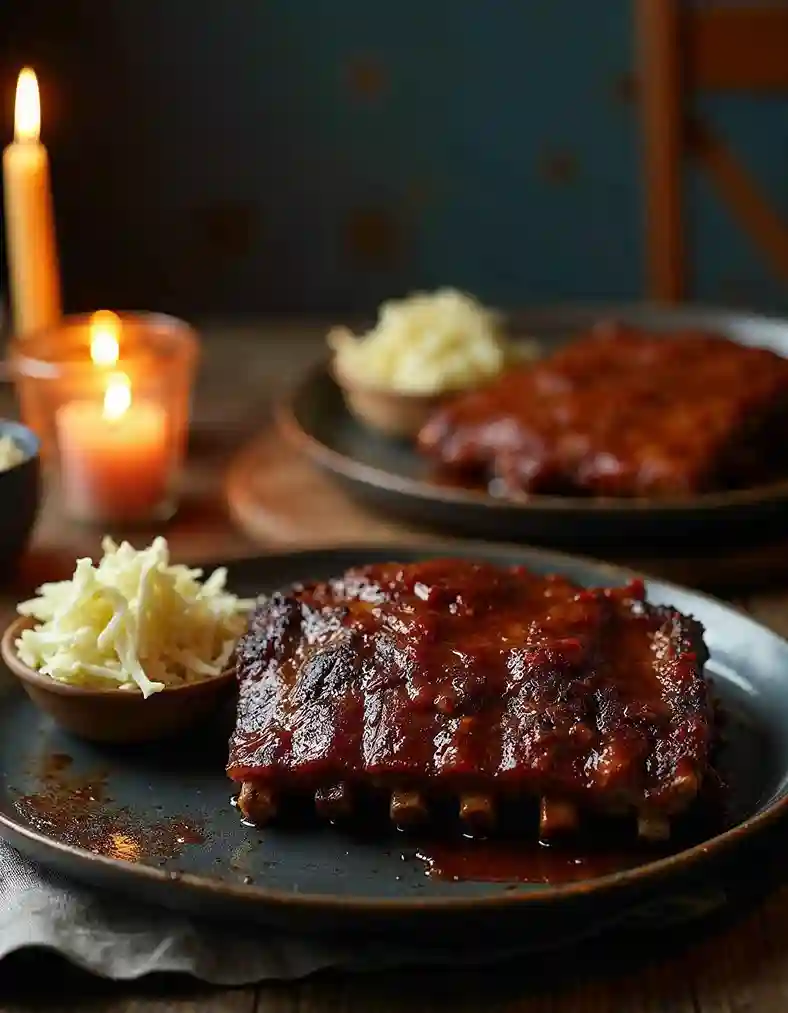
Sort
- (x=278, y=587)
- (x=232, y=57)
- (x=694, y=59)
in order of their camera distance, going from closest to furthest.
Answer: (x=278, y=587) < (x=694, y=59) < (x=232, y=57)

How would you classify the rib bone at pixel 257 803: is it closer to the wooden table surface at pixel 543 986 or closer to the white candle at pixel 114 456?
the wooden table surface at pixel 543 986

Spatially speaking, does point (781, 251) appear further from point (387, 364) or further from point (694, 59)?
point (387, 364)

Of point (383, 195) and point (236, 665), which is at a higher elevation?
point (236, 665)

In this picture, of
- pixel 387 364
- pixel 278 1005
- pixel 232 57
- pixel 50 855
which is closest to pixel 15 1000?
pixel 50 855

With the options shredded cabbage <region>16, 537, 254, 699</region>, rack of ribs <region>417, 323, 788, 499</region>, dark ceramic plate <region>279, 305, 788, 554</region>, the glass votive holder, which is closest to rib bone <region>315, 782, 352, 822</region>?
shredded cabbage <region>16, 537, 254, 699</region>

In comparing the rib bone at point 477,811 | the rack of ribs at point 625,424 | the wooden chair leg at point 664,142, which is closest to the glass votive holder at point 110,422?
the rack of ribs at point 625,424
